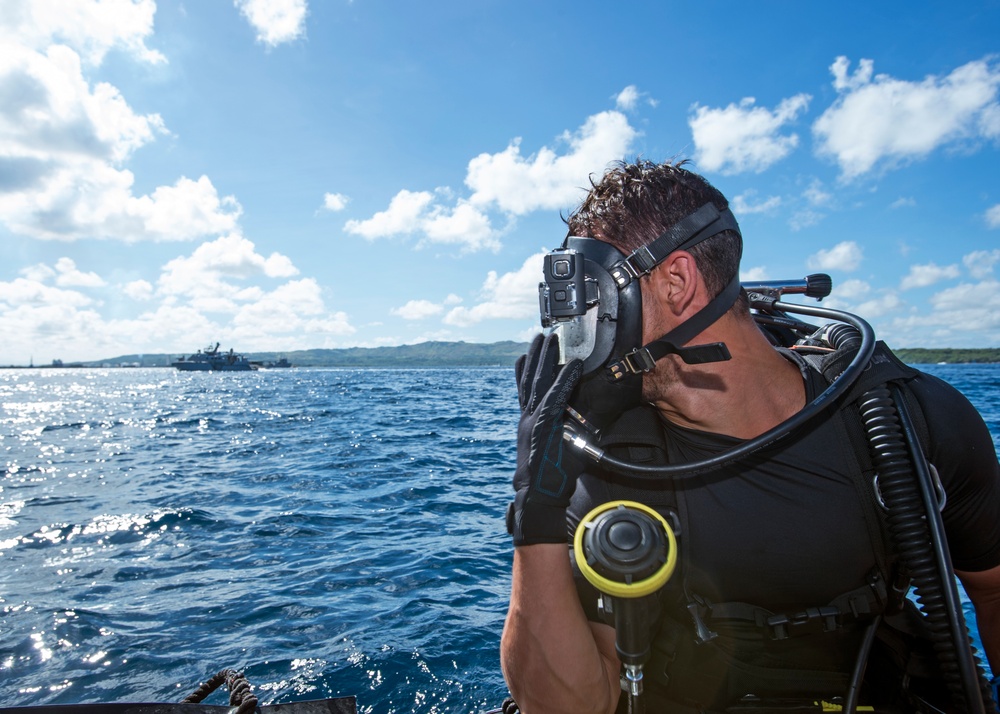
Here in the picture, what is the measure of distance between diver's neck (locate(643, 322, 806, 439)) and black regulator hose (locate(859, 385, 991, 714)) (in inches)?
13.1

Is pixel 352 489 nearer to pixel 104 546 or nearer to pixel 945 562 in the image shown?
pixel 104 546

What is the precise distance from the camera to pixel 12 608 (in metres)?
5.78

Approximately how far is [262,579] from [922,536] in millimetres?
6410

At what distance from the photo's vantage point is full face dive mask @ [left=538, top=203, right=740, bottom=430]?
2174mm

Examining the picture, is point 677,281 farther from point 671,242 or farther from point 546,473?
point 546,473

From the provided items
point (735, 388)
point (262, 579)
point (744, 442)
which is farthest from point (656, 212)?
point (262, 579)

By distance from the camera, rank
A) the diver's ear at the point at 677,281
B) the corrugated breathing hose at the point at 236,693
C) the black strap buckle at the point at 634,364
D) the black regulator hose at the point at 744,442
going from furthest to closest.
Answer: the corrugated breathing hose at the point at 236,693 < the diver's ear at the point at 677,281 < the black strap buckle at the point at 634,364 < the black regulator hose at the point at 744,442

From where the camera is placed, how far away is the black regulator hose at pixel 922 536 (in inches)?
69.2

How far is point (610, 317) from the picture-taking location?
2.21m

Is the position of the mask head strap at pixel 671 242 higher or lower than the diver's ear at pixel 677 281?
higher

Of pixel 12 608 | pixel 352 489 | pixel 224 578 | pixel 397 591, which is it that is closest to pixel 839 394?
pixel 397 591

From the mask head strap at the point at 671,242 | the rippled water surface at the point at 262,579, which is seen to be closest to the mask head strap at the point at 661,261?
the mask head strap at the point at 671,242

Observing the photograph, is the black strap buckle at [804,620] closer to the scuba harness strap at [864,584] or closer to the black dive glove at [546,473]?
the scuba harness strap at [864,584]

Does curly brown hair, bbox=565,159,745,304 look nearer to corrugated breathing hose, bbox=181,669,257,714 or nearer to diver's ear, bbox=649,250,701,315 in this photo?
diver's ear, bbox=649,250,701,315
